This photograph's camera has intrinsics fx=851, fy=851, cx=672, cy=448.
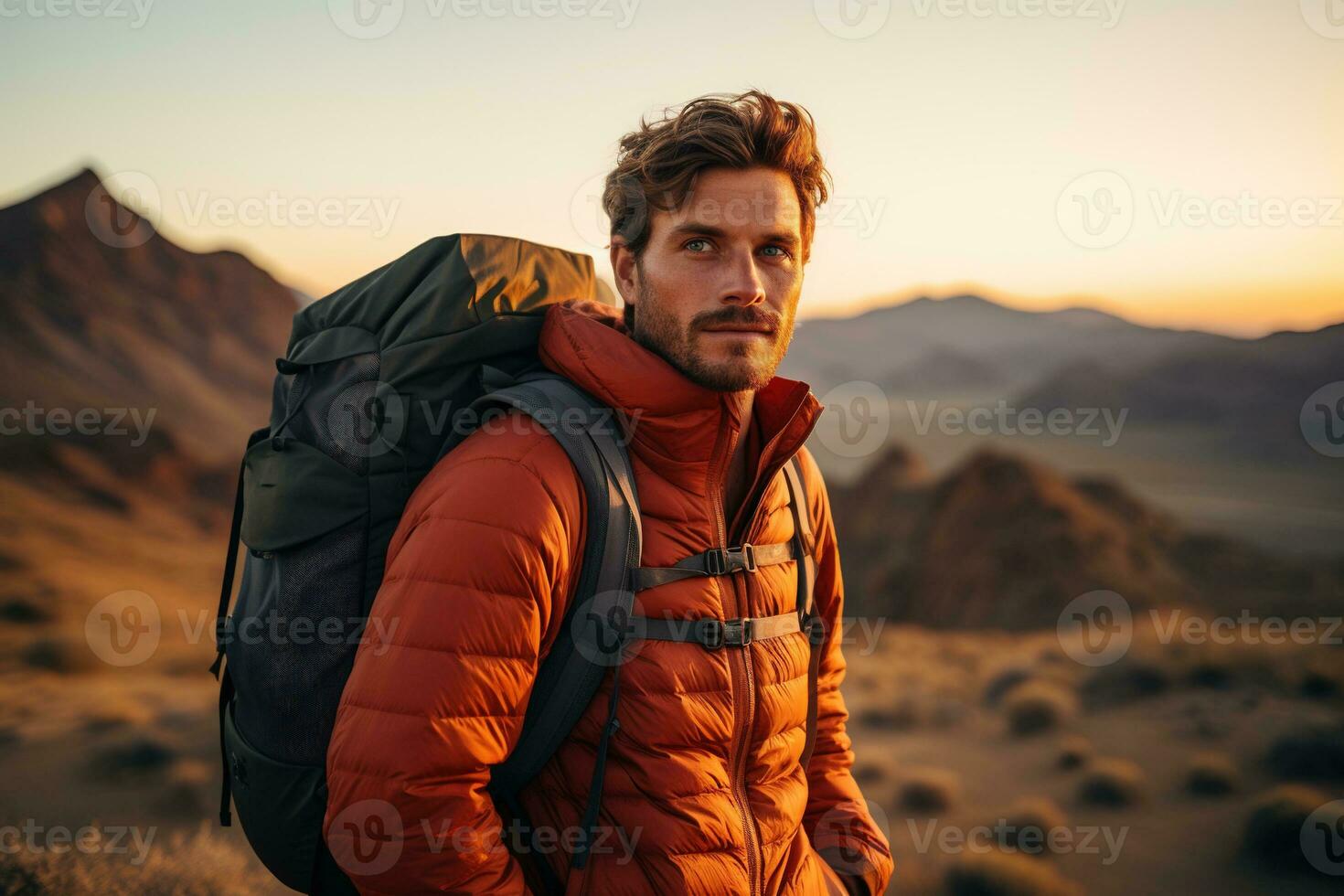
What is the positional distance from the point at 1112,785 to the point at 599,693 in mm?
10007

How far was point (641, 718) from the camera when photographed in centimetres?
207

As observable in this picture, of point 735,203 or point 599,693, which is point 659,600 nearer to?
point 599,693

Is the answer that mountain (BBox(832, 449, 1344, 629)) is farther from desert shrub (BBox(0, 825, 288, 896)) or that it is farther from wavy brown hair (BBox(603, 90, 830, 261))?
wavy brown hair (BBox(603, 90, 830, 261))

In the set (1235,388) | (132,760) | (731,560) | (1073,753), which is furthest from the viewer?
(1235,388)

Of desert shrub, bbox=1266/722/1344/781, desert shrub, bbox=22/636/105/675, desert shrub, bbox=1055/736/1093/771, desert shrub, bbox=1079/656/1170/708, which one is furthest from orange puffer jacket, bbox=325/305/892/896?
desert shrub, bbox=22/636/105/675

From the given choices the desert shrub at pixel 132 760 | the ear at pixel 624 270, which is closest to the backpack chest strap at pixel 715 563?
the ear at pixel 624 270

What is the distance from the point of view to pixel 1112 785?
9.91 metres

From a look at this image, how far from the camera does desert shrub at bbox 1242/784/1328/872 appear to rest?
824cm

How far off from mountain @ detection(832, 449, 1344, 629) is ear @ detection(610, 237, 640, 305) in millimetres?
23596

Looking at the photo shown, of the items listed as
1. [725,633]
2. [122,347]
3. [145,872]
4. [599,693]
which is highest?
[122,347]

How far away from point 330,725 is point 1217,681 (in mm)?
13822

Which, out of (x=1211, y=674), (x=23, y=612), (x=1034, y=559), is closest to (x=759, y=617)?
(x=1211, y=674)

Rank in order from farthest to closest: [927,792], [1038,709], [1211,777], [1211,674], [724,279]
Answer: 1. [1211,674]
2. [1038,709]
3. [927,792]
4. [1211,777]
5. [724,279]

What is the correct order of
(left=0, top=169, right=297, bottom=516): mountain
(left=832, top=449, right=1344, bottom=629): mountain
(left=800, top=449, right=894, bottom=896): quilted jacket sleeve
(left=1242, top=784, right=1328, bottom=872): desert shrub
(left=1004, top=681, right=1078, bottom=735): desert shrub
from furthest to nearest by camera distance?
(left=0, top=169, right=297, bottom=516): mountain → (left=832, top=449, right=1344, bottom=629): mountain → (left=1004, top=681, right=1078, bottom=735): desert shrub → (left=1242, top=784, right=1328, bottom=872): desert shrub → (left=800, top=449, right=894, bottom=896): quilted jacket sleeve
